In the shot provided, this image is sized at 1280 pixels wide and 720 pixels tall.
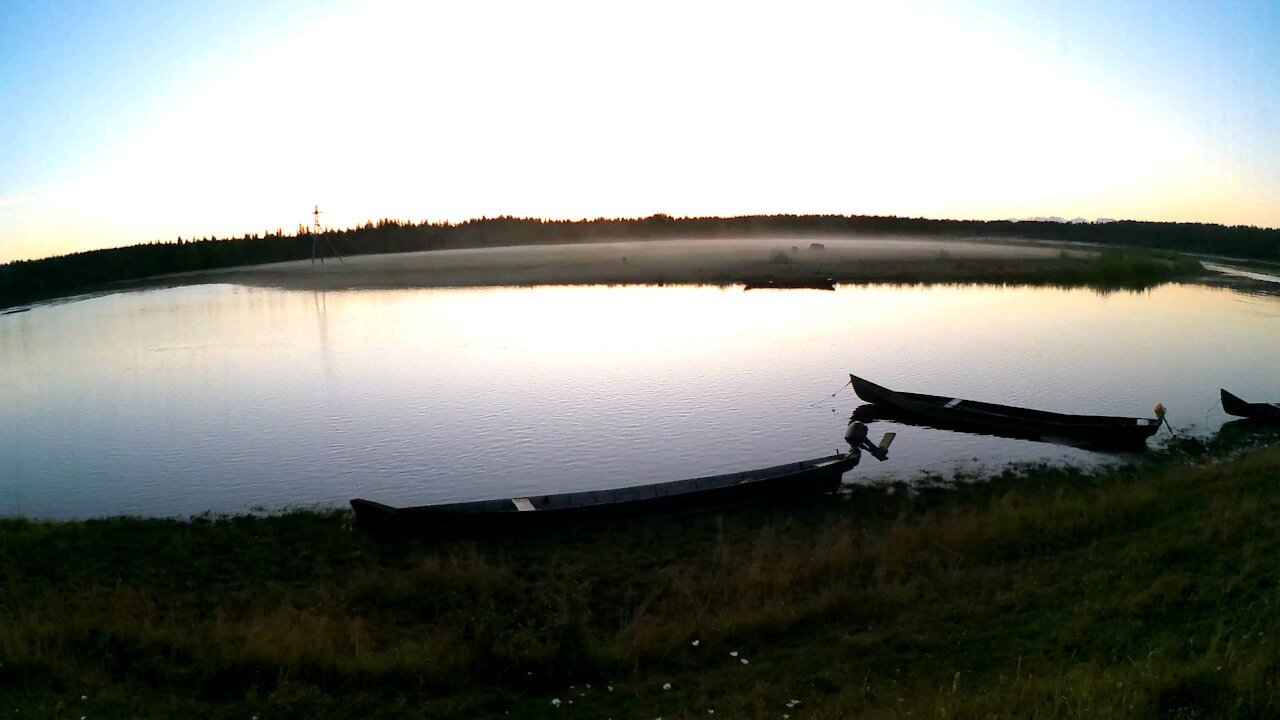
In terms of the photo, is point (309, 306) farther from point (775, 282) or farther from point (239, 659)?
point (239, 659)

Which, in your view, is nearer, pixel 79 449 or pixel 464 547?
pixel 464 547

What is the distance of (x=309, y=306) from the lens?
6669 cm

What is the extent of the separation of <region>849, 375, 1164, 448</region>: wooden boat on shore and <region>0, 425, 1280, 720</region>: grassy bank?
445cm

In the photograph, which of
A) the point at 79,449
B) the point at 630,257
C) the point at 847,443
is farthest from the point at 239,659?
the point at 630,257

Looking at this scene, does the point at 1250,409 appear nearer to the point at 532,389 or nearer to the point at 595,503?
the point at 595,503

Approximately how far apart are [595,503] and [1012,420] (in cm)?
1345

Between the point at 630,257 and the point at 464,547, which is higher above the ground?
the point at 630,257

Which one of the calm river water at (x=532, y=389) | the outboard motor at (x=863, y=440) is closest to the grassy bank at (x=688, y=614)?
the calm river water at (x=532, y=389)

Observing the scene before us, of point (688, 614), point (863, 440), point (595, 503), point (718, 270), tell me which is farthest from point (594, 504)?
point (718, 270)

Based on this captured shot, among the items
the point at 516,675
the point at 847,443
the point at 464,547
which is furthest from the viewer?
the point at 847,443

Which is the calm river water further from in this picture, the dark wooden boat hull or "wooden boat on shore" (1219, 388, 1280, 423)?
the dark wooden boat hull

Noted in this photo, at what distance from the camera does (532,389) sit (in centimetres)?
3025

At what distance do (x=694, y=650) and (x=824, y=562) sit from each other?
3.76 meters

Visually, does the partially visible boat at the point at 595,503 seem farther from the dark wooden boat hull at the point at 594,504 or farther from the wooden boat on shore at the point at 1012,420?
the wooden boat on shore at the point at 1012,420
